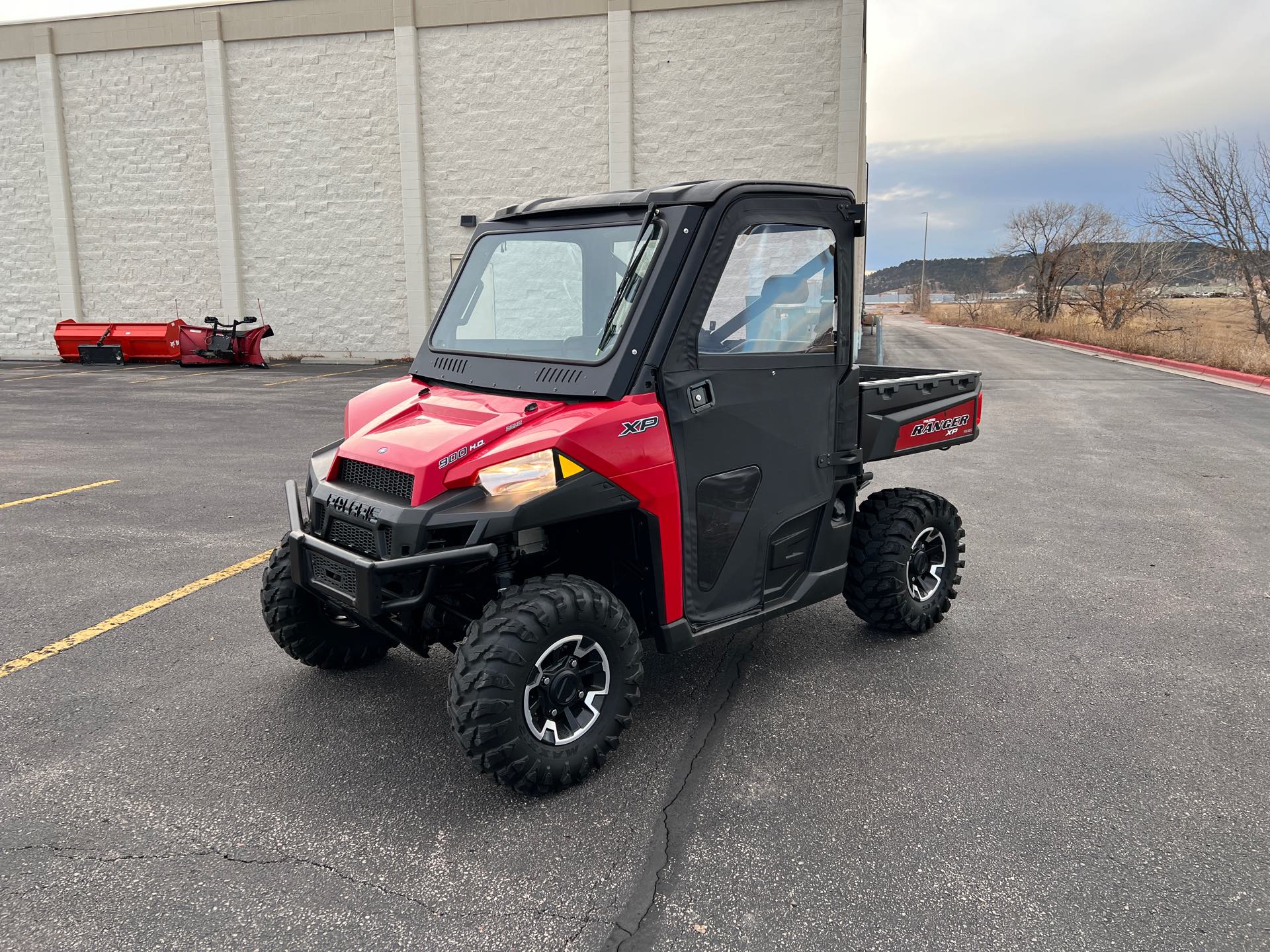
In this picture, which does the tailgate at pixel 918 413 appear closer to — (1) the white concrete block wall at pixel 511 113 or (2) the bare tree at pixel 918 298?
(1) the white concrete block wall at pixel 511 113

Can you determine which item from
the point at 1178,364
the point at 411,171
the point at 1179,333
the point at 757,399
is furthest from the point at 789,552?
the point at 1179,333

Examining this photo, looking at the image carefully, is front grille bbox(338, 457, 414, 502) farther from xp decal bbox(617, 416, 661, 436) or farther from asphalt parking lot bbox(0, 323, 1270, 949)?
asphalt parking lot bbox(0, 323, 1270, 949)

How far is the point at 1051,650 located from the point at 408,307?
2071 cm

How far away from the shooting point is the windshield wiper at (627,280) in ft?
12.0

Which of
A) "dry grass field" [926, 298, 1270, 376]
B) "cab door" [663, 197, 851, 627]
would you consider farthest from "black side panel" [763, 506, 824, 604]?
"dry grass field" [926, 298, 1270, 376]

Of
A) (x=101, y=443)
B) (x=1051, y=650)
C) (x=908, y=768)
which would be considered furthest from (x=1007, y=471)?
(x=101, y=443)

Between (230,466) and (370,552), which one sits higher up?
(370,552)

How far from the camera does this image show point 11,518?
7.41 metres

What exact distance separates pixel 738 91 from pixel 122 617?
62.1 ft

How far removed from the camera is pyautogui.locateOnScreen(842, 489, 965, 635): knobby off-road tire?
15.6 ft

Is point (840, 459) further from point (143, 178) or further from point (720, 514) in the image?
point (143, 178)

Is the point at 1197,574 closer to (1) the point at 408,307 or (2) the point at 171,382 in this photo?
(2) the point at 171,382

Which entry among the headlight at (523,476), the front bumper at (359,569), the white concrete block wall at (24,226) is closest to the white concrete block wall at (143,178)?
the white concrete block wall at (24,226)

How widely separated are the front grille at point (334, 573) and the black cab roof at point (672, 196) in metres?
1.77
